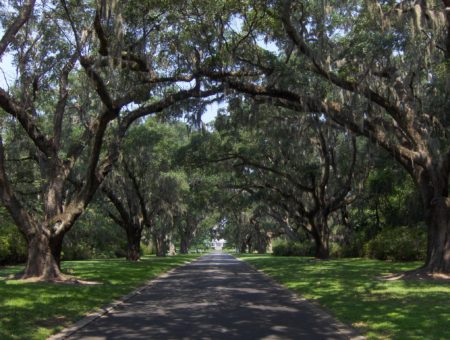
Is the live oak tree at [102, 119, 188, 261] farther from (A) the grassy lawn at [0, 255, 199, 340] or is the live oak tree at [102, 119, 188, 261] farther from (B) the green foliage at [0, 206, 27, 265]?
(A) the grassy lawn at [0, 255, 199, 340]

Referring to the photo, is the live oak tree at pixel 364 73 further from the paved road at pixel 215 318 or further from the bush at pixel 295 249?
the bush at pixel 295 249

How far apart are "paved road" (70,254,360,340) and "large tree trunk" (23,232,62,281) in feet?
11.5

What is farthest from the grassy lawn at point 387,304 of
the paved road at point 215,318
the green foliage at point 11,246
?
the green foliage at point 11,246

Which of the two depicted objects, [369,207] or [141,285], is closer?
[141,285]

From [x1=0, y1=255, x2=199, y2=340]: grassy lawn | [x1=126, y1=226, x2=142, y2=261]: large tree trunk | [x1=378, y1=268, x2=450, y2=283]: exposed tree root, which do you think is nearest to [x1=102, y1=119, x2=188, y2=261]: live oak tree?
[x1=126, y1=226, x2=142, y2=261]: large tree trunk

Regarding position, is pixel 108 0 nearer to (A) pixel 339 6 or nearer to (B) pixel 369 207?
(A) pixel 339 6

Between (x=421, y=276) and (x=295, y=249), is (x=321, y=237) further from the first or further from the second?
(x=421, y=276)

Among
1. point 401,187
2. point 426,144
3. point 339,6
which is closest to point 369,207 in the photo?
point 401,187

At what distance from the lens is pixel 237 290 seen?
15172 mm

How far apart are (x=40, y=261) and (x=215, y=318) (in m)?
8.23

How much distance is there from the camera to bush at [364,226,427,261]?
27.9m

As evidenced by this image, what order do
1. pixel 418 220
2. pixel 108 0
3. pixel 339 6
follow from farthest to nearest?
pixel 418 220 < pixel 339 6 < pixel 108 0

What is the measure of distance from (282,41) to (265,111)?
5593mm

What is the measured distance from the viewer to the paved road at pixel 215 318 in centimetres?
807
